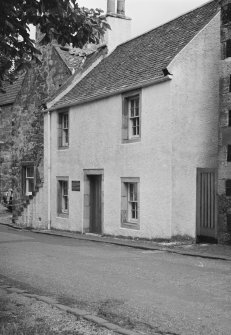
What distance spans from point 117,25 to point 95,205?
27.2ft

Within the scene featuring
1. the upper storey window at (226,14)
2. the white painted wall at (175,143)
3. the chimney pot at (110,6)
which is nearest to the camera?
the upper storey window at (226,14)

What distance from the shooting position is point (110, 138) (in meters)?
19.4

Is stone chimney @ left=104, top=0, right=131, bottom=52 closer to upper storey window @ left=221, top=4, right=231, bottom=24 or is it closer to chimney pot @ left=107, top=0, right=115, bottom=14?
chimney pot @ left=107, top=0, right=115, bottom=14

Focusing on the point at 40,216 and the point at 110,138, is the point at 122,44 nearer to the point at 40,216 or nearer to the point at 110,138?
the point at 110,138

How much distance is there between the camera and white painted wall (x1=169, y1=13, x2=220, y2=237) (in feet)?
54.0

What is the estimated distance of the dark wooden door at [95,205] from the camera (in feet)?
66.6

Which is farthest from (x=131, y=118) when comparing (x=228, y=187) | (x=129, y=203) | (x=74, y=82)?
(x=74, y=82)

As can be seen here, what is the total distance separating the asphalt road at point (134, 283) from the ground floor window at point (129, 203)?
2.63 meters

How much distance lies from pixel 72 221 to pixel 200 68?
8.23 meters

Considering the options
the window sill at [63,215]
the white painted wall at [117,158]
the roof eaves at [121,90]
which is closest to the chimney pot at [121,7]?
the roof eaves at [121,90]

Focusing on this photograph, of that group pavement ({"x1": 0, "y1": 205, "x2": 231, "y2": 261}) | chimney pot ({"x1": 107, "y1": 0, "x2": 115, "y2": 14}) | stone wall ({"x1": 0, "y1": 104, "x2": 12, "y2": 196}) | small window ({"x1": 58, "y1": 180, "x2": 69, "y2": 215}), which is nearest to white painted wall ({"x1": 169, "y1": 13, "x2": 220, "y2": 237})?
pavement ({"x1": 0, "y1": 205, "x2": 231, "y2": 261})

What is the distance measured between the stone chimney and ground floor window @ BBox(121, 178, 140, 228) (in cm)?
747

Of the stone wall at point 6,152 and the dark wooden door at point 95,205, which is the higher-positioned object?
the stone wall at point 6,152

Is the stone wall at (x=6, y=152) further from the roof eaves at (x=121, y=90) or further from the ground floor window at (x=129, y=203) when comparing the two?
the ground floor window at (x=129, y=203)
